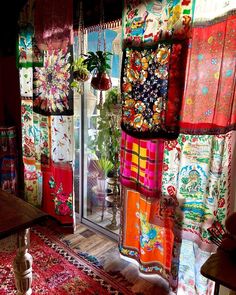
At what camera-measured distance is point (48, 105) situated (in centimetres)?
259

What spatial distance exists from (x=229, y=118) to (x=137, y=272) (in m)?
1.46

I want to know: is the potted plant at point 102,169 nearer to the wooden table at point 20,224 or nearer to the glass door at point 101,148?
the glass door at point 101,148

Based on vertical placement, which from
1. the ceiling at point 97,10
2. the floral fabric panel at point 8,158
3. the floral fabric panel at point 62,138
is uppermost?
the ceiling at point 97,10

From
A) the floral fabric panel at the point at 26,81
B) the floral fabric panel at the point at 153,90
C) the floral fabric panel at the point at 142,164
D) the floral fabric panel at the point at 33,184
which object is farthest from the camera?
the floral fabric panel at the point at 33,184

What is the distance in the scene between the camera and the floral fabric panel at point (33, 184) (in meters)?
3.04

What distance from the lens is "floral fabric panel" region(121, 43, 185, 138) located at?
1648 mm

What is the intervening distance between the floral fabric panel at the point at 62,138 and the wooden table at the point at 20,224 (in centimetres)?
101

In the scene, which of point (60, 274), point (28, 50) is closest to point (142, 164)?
point (60, 274)

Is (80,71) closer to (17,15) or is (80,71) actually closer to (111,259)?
(17,15)

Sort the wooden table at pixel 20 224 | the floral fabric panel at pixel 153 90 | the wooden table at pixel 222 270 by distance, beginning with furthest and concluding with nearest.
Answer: the floral fabric panel at pixel 153 90, the wooden table at pixel 20 224, the wooden table at pixel 222 270

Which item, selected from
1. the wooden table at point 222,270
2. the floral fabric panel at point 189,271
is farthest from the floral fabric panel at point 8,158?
the wooden table at point 222,270

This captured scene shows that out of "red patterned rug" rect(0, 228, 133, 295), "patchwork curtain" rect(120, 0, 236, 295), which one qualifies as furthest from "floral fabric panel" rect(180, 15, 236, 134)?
"red patterned rug" rect(0, 228, 133, 295)

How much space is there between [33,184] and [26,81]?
121 cm

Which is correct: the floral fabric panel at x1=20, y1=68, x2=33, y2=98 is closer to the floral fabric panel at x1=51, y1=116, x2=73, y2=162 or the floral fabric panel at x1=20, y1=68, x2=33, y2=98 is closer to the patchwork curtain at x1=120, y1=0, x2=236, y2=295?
the floral fabric panel at x1=51, y1=116, x2=73, y2=162
